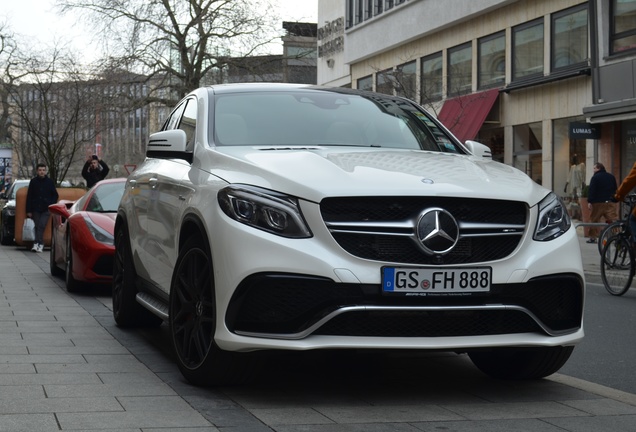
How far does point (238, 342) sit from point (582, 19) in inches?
1019

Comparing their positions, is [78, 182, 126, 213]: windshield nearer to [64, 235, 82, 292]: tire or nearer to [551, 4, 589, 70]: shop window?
[64, 235, 82, 292]: tire

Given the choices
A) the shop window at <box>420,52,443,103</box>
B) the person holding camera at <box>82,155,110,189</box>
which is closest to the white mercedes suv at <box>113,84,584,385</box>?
the person holding camera at <box>82,155,110,189</box>

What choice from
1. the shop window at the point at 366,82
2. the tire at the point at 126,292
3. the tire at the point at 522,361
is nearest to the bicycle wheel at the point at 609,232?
the tire at the point at 126,292

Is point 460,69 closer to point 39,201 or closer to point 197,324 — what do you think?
point 39,201

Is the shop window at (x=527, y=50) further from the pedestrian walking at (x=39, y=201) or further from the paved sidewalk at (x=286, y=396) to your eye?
the paved sidewalk at (x=286, y=396)

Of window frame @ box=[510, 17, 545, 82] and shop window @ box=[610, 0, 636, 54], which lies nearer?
shop window @ box=[610, 0, 636, 54]

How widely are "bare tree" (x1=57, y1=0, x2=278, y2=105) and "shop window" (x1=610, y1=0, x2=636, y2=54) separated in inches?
736

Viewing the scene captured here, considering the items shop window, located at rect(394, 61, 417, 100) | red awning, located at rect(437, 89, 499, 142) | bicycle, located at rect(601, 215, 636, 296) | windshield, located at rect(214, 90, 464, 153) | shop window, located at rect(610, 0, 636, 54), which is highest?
shop window, located at rect(610, 0, 636, 54)

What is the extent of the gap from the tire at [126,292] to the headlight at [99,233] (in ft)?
9.98

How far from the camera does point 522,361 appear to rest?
20.7 feet

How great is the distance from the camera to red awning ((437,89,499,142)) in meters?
34.0

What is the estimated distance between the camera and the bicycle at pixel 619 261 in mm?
13570

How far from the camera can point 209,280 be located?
19.0ft

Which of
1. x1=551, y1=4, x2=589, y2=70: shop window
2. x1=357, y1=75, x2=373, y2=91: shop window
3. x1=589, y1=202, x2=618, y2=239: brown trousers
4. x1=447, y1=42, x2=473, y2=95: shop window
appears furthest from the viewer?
x1=357, y1=75, x2=373, y2=91: shop window
